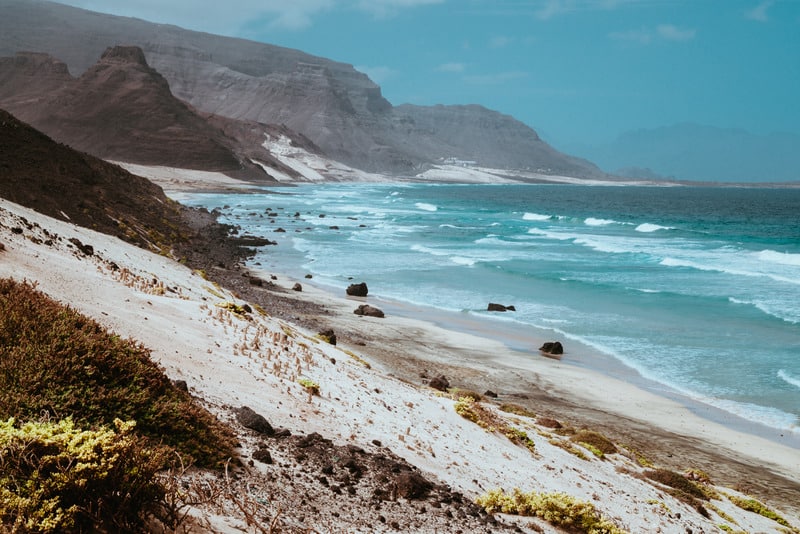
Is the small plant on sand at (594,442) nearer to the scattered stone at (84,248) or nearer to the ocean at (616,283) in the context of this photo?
the ocean at (616,283)

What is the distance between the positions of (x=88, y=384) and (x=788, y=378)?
65.1 feet

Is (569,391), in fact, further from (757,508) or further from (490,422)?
(490,422)

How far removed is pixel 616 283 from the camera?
3459 centimetres

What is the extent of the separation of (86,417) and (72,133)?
153 m

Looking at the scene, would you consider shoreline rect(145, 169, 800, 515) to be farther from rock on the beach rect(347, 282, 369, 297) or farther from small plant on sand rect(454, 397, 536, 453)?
small plant on sand rect(454, 397, 536, 453)

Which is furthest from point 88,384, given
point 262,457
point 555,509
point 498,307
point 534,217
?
point 534,217

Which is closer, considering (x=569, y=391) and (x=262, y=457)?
(x=262, y=457)

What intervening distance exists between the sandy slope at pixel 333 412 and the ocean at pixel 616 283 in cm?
617

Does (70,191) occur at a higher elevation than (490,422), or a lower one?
higher

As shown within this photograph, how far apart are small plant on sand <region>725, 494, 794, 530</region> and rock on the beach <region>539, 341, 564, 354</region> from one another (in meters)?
9.96

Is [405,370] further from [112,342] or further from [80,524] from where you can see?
[80,524]

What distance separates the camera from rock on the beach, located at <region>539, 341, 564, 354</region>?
21.2 metres

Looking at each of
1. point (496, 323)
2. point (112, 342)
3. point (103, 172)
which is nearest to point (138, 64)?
point (103, 172)

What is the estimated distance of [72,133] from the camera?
458 feet
